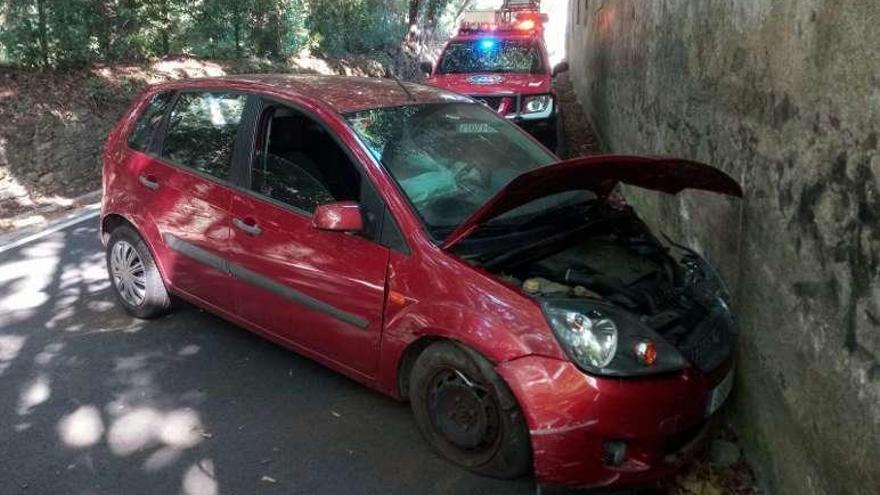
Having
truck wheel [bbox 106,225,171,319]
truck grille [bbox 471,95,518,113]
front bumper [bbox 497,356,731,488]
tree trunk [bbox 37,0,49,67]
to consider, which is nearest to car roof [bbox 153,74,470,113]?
truck wheel [bbox 106,225,171,319]

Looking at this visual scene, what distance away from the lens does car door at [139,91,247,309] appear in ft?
14.4

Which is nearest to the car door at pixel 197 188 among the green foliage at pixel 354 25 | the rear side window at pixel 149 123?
the rear side window at pixel 149 123

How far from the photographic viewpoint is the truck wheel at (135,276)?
4988mm

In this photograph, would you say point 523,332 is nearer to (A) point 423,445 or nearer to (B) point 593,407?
(B) point 593,407

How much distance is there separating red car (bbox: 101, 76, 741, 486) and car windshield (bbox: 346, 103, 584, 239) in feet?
0.04

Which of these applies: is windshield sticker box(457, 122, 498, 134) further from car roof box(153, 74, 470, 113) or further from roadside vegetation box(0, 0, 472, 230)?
roadside vegetation box(0, 0, 472, 230)

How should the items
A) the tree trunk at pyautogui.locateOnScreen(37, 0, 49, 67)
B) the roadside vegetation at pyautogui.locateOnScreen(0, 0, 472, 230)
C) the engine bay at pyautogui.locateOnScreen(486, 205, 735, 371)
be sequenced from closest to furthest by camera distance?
the engine bay at pyautogui.locateOnScreen(486, 205, 735, 371) < the roadside vegetation at pyautogui.locateOnScreen(0, 0, 472, 230) < the tree trunk at pyautogui.locateOnScreen(37, 0, 49, 67)

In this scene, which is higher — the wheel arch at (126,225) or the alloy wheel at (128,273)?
the wheel arch at (126,225)

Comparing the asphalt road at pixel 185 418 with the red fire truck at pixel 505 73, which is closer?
the asphalt road at pixel 185 418

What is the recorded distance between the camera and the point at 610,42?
34.1 feet

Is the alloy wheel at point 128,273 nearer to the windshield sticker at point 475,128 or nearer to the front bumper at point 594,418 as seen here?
the windshield sticker at point 475,128

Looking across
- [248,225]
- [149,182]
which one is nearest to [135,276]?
[149,182]

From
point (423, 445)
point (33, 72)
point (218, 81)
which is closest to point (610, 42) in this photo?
point (218, 81)

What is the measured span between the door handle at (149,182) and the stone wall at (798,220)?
11.3 feet
